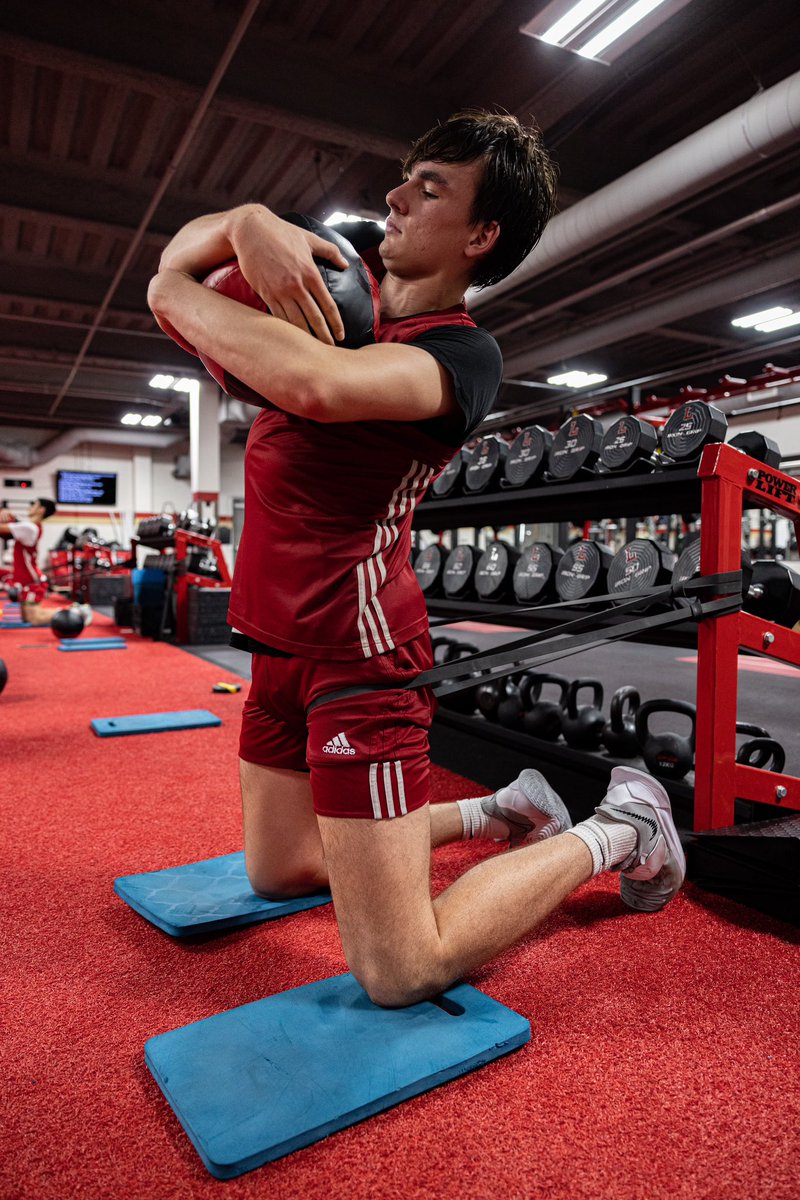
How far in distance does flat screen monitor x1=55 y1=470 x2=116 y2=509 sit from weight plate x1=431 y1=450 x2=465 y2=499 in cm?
1519

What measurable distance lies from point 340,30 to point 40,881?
4750mm

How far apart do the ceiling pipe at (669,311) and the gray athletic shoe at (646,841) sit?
6.72 metres

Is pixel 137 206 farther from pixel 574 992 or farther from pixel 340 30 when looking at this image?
pixel 574 992

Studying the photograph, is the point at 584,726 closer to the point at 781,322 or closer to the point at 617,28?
the point at 617,28

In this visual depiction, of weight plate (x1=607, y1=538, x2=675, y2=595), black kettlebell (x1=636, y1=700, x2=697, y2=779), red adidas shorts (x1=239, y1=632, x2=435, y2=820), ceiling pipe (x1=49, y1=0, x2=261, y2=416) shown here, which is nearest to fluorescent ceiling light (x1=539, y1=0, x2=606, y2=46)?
ceiling pipe (x1=49, y1=0, x2=261, y2=416)

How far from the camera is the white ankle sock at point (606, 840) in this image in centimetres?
144

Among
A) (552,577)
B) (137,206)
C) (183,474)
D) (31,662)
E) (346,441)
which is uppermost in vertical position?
(137,206)

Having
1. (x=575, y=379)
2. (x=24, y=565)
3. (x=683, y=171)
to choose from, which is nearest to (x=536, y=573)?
(x=683, y=171)

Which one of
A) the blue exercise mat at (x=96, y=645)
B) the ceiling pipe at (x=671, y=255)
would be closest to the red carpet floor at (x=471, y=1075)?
the blue exercise mat at (x=96, y=645)

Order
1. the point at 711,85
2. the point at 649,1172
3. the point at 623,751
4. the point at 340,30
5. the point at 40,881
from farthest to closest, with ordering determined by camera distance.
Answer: the point at 711,85 → the point at 340,30 → the point at 623,751 → the point at 40,881 → the point at 649,1172

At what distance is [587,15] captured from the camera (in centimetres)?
356

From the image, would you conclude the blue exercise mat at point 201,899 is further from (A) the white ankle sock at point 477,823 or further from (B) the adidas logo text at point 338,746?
(B) the adidas logo text at point 338,746

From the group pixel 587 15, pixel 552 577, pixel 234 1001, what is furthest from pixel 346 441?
pixel 587 15

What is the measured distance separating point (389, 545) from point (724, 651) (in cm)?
102
